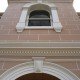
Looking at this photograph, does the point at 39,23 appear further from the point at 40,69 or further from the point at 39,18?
the point at 40,69

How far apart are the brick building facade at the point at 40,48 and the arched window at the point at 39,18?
1.35 ft

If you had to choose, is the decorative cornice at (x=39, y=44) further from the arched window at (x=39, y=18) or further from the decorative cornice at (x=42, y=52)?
the arched window at (x=39, y=18)

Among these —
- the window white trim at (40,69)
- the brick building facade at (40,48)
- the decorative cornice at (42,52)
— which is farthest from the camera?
the decorative cornice at (42,52)

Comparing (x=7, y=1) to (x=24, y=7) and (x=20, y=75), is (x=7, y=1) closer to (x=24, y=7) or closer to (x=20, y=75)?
(x=24, y=7)

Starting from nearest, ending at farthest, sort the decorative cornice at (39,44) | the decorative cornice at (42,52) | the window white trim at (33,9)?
the decorative cornice at (42,52)
the decorative cornice at (39,44)
the window white trim at (33,9)

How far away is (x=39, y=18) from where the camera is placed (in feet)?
31.1

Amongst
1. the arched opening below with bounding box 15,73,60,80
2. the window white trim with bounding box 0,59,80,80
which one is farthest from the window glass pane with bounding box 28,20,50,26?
the arched opening below with bounding box 15,73,60,80

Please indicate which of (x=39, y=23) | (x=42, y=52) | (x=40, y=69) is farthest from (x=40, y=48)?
(x=39, y=23)

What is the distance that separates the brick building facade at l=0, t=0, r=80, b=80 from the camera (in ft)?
20.6

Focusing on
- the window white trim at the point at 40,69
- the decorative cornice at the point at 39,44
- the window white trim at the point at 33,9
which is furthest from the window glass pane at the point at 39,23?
the window white trim at the point at 40,69

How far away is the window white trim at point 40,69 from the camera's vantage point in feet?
20.0

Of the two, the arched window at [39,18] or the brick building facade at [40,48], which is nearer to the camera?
the brick building facade at [40,48]

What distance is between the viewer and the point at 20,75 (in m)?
6.14

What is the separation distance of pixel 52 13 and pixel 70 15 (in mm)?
692
